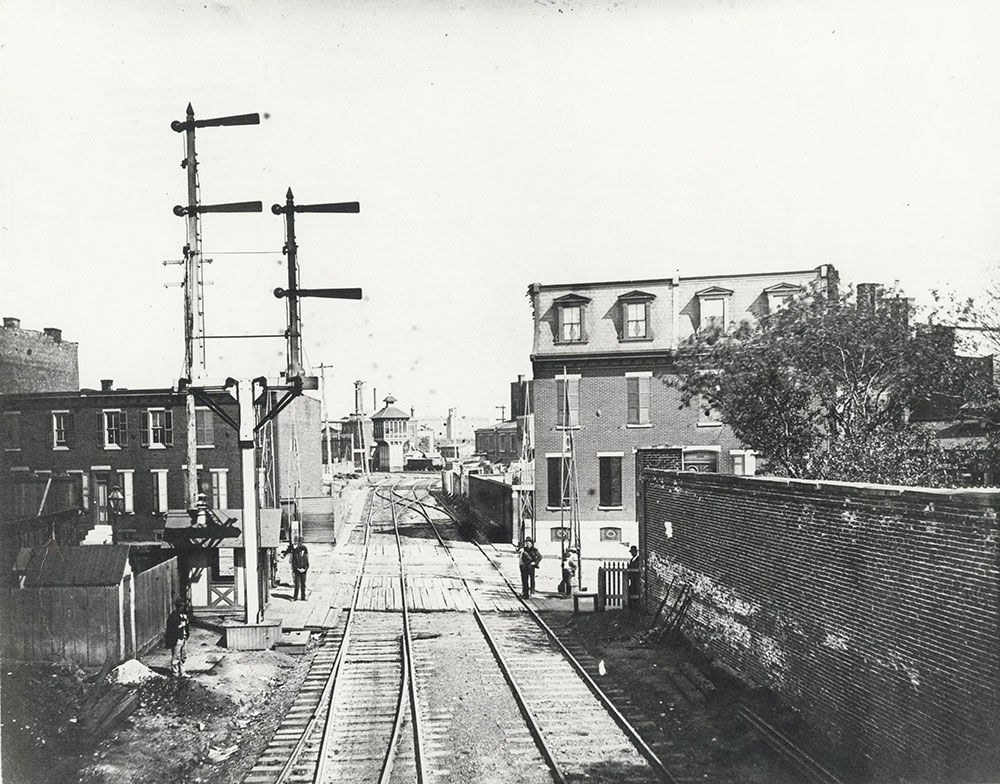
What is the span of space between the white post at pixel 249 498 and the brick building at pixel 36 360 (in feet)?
86.4

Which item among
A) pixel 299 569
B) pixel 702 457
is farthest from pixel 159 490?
pixel 702 457

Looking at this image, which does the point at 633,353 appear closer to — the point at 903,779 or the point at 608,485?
the point at 608,485

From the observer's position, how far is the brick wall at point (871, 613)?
23.3ft

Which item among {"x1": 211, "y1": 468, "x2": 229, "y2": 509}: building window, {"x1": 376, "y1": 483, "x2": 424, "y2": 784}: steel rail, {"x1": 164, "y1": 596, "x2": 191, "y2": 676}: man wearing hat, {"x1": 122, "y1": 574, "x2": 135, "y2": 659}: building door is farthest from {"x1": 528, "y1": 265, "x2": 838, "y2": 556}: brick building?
{"x1": 122, "y1": 574, "x2": 135, "y2": 659}: building door

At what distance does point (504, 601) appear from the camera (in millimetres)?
20188

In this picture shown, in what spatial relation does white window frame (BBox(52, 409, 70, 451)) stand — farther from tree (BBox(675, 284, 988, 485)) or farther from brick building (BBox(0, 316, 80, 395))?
tree (BBox(675, 284, 988, 485))

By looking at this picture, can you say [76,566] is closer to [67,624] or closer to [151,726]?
[67,624]

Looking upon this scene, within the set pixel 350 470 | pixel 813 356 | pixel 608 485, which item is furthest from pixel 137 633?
pixel 350 470

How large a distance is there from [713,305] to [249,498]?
71.7 feet

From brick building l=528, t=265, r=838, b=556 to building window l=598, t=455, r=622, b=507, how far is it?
4cm

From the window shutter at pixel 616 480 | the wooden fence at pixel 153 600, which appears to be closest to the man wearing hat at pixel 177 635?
the wooden fence at pixel 153 600

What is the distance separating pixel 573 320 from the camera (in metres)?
30.7

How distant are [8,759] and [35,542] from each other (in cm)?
990

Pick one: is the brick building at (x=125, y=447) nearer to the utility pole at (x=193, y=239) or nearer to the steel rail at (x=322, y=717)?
the steel rail at (x=322, y=717)
